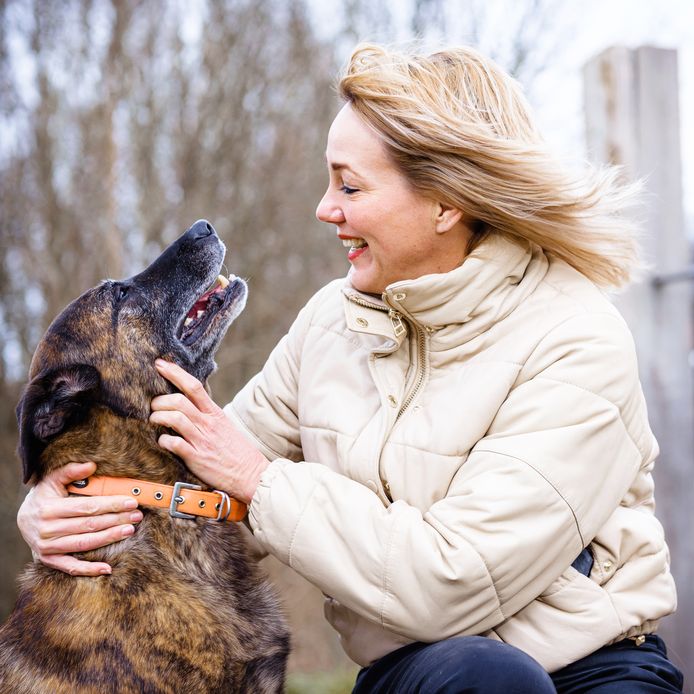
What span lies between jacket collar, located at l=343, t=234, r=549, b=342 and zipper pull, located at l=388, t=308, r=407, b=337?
15mm

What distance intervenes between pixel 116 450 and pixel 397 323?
924 mm

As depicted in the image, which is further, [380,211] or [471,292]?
[380,211]

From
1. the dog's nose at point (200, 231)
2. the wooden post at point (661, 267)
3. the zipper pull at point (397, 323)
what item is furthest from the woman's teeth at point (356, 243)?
the wooden post at point (661, 267)

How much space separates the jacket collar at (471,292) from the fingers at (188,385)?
1.67ft

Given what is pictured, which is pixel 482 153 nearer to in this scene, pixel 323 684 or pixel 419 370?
pixel 419 370

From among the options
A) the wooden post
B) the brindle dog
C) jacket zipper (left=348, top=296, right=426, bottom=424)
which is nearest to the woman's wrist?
the brindle dog

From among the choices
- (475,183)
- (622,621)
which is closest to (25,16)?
(475,183)

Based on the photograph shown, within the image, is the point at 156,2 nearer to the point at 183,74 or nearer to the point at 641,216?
the point at 183,74

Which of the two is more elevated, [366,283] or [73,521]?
[366,283]

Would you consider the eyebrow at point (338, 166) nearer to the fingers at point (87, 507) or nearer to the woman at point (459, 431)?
the woman at point (459, 431)

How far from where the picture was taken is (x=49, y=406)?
234 centimetres

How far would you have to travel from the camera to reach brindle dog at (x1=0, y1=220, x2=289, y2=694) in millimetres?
2201

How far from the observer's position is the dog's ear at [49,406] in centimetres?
233

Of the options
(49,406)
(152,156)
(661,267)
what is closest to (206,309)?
(49,406)
